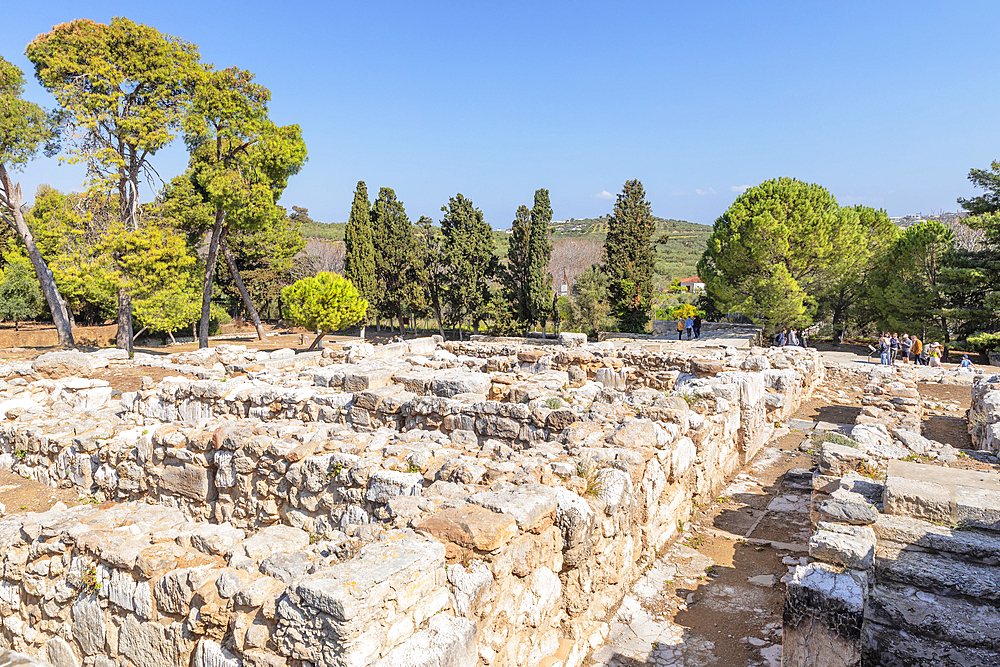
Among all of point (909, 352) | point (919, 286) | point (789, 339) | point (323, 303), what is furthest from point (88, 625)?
point (919, 286)

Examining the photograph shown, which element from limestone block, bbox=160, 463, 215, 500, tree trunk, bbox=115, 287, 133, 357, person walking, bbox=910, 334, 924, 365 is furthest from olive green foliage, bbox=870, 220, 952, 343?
tree trunk, bbox=115, 287, 133, 357

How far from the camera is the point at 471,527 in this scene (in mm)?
3285

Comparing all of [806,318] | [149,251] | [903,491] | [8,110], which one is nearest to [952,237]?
[806,318]

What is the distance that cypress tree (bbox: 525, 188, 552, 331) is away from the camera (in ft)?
82.2

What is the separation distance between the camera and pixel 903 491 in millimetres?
4281

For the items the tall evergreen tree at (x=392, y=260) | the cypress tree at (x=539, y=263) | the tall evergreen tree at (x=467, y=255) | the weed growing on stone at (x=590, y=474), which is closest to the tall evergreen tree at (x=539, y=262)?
the cypress tree at (x=539, y=263)

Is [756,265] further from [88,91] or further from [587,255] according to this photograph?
[587,255]

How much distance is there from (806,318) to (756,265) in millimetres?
2860

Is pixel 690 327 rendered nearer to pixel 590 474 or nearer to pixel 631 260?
pixel 631 260

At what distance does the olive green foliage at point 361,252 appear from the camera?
91.2ft

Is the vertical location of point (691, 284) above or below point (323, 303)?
above

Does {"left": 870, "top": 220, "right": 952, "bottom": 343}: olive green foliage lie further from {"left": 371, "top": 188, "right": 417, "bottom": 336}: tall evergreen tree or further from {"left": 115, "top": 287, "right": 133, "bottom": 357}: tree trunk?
{"left": 115, "top": 287, "right": 133, "bottom": 357}: tree trunk

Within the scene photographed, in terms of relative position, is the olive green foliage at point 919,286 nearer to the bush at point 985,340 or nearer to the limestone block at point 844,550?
the bush at point 985,340

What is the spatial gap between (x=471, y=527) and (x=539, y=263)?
22.6 meters
